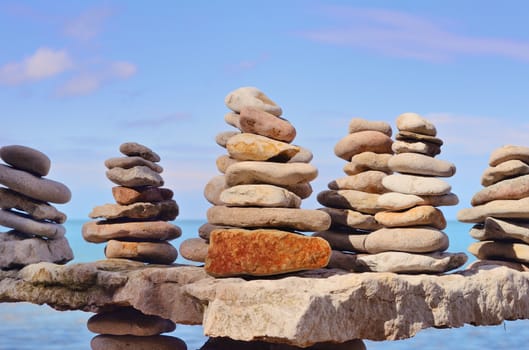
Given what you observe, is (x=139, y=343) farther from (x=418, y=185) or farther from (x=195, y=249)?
(x=418, y=185)

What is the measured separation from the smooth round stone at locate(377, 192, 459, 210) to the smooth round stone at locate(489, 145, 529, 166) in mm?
1429

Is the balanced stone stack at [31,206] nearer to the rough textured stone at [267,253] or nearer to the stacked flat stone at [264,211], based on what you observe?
the stacked flat stone at [264,211]

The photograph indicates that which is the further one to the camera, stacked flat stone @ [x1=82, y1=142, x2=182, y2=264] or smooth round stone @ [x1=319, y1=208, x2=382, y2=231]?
stacked flat stone @ [x1=82, y1=142, x2=182, y2=264]

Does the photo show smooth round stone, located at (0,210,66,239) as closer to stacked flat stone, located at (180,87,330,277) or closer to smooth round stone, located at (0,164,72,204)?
smooth round stone, located at (0,164,72,204)

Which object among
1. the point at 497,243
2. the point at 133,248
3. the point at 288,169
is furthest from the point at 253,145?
the point at 497,243

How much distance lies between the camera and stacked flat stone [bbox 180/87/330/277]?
925cm

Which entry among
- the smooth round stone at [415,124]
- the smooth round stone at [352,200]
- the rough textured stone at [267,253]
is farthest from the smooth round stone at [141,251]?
the smooth round stone at [415,124]

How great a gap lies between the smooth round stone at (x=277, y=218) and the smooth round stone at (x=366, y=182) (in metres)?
1.83

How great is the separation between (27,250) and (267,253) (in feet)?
12.2

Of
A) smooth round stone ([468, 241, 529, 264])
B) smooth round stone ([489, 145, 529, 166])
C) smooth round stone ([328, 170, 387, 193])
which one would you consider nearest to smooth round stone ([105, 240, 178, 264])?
smooth round stone ([328, 170, 387, 193])

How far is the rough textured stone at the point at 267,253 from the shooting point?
9219 millimetres

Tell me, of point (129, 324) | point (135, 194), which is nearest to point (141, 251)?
point (135, 194)

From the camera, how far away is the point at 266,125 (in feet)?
33.4

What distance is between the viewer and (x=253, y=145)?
10.0 meters
